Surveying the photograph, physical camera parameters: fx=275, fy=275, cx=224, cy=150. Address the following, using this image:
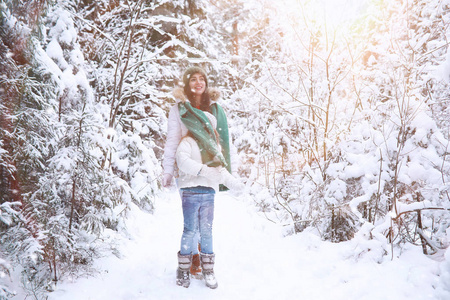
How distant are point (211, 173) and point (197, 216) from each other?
585 millimetres

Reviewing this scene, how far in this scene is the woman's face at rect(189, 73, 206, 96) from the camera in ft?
11.2

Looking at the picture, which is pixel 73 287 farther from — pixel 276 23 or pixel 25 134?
pixel 276 23

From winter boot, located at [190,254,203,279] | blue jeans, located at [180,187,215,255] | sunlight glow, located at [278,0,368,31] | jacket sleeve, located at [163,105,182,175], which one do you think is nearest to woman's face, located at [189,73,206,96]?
jacket sleeve, located at [163,105,182,175]

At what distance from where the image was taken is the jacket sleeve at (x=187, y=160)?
2914 mm

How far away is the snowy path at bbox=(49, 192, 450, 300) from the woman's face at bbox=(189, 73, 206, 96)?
230 centimetres

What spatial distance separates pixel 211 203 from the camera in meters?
3.25

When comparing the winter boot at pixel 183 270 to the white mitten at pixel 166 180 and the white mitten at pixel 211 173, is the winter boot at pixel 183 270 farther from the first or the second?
the white mitten at pixel 211 173

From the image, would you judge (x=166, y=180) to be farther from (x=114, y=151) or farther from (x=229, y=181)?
(x=114, y=151)

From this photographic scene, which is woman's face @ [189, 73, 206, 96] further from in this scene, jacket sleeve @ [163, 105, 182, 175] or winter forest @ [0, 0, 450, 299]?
winter forest @ [0, 0, 450, 299]

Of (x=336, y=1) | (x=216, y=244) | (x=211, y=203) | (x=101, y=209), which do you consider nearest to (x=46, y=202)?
(x=101, y=209)

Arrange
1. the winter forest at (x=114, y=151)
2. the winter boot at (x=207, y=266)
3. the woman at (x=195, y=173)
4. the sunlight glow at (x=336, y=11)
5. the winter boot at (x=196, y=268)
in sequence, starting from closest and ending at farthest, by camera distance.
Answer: the winter forest at (x=114, y=151), the woman at (x=195, y=173), the winter boot at (x=207, y=266), the winter boot at (x=196, y=268), the sunlight glow at (x=336, y=11)

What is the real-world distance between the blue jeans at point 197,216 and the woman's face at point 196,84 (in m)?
1.21

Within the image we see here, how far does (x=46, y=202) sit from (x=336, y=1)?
4473 millimetres

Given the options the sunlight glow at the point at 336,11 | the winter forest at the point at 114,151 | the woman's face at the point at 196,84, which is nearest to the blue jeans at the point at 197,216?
the winter forest at the point at 114,151
